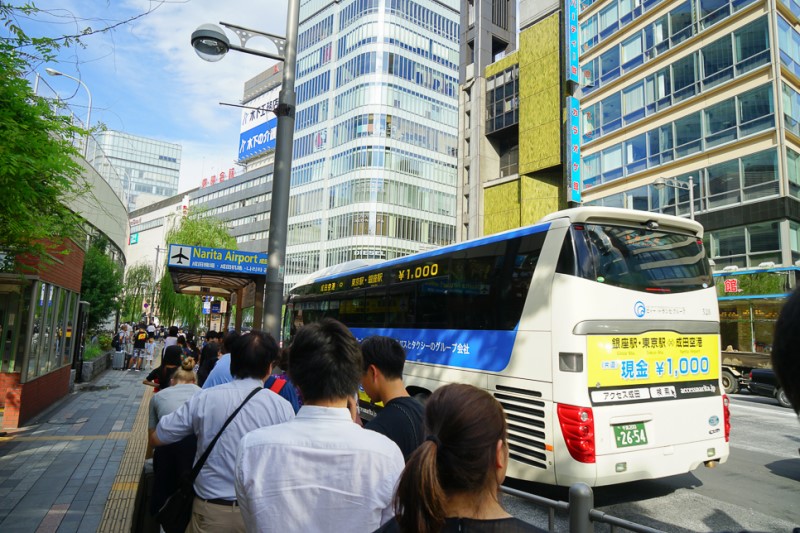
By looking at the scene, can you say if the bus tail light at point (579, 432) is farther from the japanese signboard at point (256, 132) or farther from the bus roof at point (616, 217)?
the japanese signboard at point (256, 132)

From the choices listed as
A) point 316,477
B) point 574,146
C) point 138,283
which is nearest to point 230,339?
point 316,477

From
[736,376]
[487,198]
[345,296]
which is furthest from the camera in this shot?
[487,198]

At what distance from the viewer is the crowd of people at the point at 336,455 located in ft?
5.18

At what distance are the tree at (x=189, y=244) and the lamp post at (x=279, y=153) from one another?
116ft

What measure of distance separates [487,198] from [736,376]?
1151 inches

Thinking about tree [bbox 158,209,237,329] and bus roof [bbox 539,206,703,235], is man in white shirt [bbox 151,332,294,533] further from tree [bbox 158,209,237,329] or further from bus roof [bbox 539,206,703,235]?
tree [bbox 158,209,237,329]

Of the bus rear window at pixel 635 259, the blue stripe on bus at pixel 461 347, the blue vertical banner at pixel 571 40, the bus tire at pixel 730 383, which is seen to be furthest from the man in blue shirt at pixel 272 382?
the blue vertical banner at pixel 571 40

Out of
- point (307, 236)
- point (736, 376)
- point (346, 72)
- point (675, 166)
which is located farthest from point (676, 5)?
point (307, 236)

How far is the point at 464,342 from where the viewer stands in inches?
304

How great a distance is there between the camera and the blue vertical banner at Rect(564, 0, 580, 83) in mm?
34406

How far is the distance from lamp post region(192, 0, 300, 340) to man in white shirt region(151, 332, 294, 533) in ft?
11.2

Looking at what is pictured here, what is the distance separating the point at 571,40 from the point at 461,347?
3316cm

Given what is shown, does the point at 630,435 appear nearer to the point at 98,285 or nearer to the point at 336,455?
the point at 336,455

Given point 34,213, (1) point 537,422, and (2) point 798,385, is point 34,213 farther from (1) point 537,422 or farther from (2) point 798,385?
(2) point 798,385
